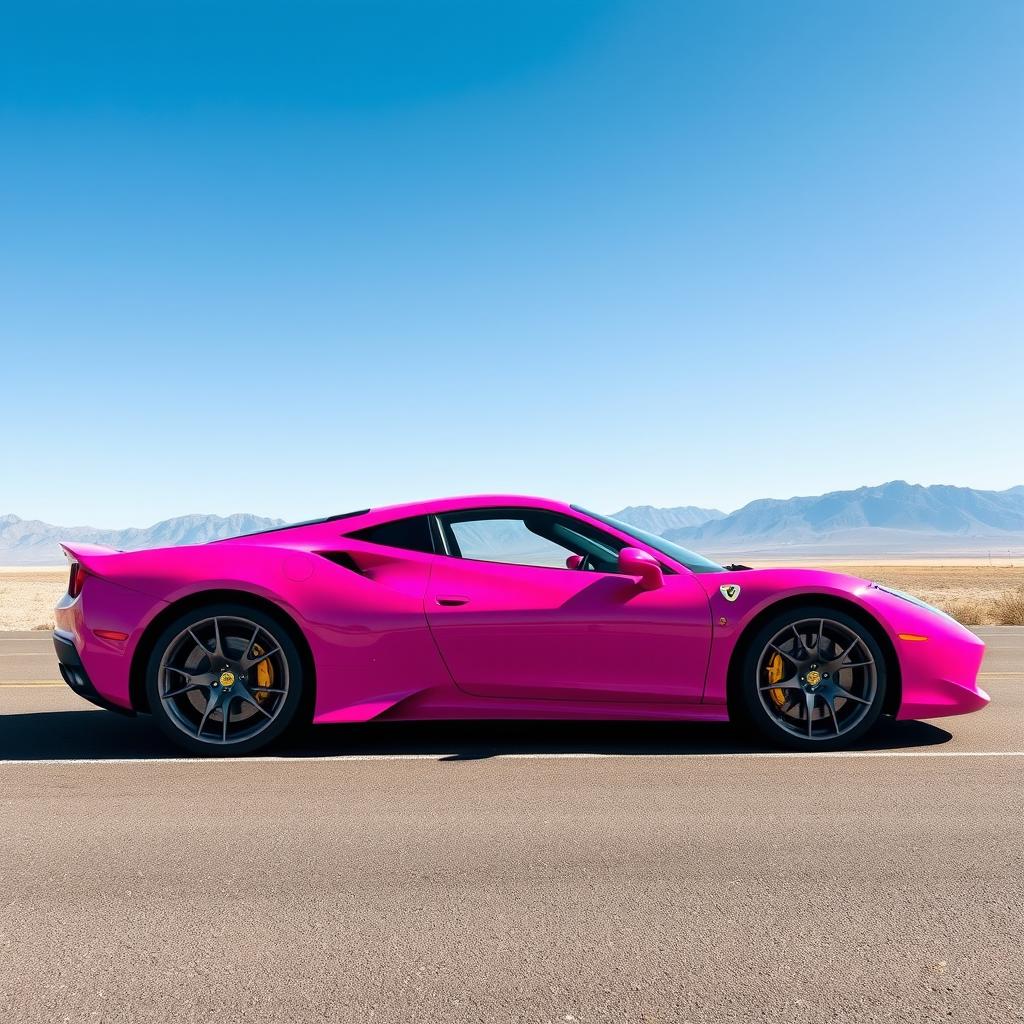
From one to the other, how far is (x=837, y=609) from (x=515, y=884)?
279cm

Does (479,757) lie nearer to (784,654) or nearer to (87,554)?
(784,654)

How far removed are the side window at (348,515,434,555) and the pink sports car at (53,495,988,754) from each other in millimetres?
127

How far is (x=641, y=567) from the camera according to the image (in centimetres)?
505

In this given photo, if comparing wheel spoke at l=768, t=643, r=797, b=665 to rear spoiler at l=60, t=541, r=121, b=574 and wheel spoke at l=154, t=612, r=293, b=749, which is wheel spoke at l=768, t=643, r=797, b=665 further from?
rear spoiler at l=60, t=541, r=121, b=574

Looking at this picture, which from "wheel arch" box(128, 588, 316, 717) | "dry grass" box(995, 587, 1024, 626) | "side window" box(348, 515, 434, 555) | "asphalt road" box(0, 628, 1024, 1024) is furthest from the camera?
"dry grass" box(995, 587, 1024, 626)

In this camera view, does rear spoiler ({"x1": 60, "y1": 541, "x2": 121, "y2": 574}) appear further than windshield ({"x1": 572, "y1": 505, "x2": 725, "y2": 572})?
No

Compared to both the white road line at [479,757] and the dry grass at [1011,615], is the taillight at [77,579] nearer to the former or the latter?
the white road line at [479,757]

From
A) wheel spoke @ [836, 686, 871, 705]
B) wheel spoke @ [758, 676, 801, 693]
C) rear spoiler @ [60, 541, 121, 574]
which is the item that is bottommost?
wheel spoke @ [836, 686, 871, 705]

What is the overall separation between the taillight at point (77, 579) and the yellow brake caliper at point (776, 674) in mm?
3716

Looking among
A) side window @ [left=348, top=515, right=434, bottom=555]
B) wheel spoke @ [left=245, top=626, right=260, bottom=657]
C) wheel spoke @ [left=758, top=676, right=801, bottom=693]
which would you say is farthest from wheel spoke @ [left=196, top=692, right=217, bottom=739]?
wheel spoke @ [left=758, top=676, right=801, bottom=693]

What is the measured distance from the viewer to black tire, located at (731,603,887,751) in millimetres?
5148

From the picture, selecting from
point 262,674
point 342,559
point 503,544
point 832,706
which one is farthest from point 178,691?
point 832,706

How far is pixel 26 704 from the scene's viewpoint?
7.15 metres

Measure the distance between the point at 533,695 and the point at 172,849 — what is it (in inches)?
81.5
